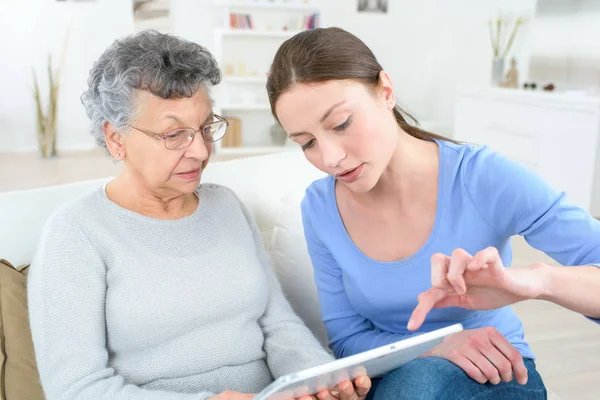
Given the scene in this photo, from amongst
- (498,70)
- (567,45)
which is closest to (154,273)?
(567,45)

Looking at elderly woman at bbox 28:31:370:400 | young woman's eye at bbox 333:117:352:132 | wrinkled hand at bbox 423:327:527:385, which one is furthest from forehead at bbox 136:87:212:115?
wrinkled hand at bbox 423:327:527:385

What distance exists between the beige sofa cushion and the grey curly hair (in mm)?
389

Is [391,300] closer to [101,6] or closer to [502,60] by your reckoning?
[502,60]

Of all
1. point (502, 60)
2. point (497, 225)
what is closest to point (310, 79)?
point (497, 225)

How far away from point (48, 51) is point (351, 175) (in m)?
6.01

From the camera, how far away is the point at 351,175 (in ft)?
4.31

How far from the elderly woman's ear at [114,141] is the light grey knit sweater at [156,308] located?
0.33 ft

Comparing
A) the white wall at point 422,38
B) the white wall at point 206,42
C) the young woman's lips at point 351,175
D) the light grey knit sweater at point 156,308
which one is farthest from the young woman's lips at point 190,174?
the white wall at point 422,38

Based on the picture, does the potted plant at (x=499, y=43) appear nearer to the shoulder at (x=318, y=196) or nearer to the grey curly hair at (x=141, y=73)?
the shoulder at (x=318, y=196)

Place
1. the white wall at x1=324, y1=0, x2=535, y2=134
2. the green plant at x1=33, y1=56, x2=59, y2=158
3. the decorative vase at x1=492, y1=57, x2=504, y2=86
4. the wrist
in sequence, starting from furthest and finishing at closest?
1. the white wall at x1=324, y1=0, x2=535, y2=134
2. the green plant at x1=33, y1=56, x2=59, y2=158
3. the decorative vase at x1=492, y1=57, x2=504, y2=86
4. the wrist

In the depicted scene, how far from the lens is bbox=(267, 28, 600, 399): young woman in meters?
1.17

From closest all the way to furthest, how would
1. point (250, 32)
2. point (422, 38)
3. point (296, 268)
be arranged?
point (296, 268) → point (250, 32) → point (422, 38)

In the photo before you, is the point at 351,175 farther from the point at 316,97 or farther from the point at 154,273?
the point at 154,273

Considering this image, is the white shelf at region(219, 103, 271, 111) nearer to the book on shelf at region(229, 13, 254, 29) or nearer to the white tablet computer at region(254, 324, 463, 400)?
the book on shelf at region(229, 13, 254, 29)
